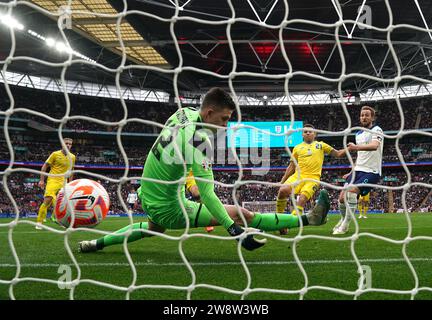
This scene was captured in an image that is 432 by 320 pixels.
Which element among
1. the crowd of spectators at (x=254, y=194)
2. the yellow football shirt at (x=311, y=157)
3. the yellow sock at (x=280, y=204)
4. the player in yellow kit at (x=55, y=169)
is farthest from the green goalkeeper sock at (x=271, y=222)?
the crowd of spectators at (x=254, y=194)

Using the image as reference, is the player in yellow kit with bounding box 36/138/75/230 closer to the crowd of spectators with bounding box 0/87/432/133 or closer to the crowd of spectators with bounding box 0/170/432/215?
the crowd of spectators with bounding box 0/170/432/215

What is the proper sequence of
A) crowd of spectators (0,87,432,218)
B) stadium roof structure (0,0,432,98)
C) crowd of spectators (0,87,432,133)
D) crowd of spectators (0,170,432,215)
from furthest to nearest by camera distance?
1. crowd of spectators (0,87,432,133)
2. crowd of spectators (0,87,432,218)
3. crowd of spectators (0,170,432,215)
4. stadium roof structure (0,0,432,98)

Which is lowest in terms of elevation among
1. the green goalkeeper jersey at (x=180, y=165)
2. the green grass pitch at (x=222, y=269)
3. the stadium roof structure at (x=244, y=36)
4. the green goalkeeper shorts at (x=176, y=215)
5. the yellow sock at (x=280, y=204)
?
the green grass pitch at (x=222, y=269)

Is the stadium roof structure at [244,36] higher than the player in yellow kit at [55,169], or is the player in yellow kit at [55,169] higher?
the stadium roof structure at [244,36]

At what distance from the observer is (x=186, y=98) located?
36.2m

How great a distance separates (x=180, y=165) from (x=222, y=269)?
1.00 m

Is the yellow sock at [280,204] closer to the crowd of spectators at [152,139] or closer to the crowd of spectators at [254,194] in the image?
the crowd of spectators at [254,194]

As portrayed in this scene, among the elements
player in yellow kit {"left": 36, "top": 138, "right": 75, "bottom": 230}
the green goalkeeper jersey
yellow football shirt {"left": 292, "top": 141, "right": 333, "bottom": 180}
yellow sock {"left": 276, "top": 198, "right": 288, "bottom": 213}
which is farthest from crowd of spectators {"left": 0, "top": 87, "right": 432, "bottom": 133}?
the green goalkeeper jersey

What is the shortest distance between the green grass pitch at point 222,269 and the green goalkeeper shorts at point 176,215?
1.26ft

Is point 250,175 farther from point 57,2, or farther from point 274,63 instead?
point 57,2

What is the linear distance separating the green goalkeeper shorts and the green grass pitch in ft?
1.26

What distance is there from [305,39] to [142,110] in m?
21.0

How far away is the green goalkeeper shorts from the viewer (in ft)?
12.7

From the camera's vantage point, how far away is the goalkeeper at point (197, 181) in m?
3.34
